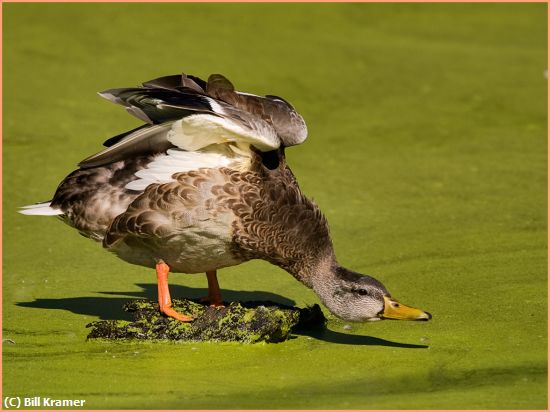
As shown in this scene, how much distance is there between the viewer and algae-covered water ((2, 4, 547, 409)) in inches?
220

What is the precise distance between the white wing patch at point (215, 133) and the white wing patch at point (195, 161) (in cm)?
6

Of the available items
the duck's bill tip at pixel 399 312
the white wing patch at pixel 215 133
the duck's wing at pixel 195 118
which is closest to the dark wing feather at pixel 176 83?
the duck's wing at pixel 195 118

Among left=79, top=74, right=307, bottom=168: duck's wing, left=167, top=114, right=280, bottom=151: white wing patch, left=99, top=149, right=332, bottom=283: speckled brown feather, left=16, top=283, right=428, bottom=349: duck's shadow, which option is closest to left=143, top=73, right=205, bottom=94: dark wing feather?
left=79, top=74, right=307, bottom=168: duck's wing

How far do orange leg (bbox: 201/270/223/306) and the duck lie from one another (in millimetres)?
35

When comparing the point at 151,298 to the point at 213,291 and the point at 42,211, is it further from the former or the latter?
the point at 42,211

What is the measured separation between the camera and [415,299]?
23.0 ft

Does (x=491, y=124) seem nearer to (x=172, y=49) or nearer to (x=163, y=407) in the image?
(x=172, y=49)

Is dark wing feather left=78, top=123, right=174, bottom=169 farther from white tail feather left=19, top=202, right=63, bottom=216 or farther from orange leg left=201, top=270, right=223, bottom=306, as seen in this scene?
orange leg left=201, top=270, right=223, bottom=306

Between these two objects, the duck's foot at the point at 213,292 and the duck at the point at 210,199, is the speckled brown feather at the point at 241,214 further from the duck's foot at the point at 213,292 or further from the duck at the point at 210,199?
the duck's foot at the point at 213,292

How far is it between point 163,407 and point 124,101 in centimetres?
204

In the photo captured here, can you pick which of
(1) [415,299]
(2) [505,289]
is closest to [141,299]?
(1) [415,299]

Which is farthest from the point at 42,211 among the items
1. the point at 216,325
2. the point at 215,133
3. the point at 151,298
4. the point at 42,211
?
the point at 216,325

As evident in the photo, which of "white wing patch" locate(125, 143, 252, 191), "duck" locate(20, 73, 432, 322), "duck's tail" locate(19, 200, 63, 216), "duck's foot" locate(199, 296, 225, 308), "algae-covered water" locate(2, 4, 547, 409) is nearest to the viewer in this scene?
"algae-covered water" locate(2, 4, 547, 409)

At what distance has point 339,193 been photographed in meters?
9.15
